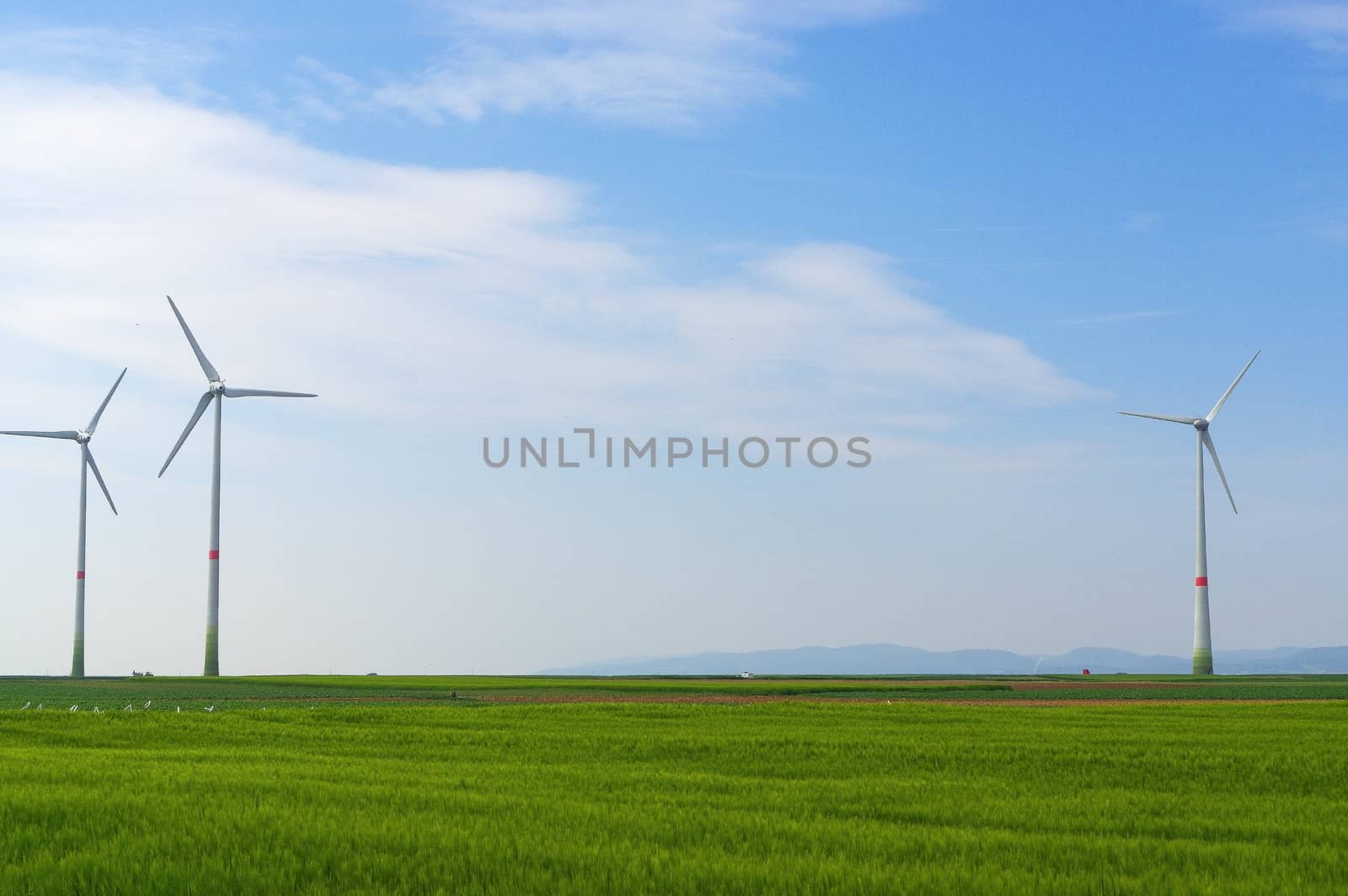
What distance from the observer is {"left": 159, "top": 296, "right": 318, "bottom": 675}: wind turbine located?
12031 cm

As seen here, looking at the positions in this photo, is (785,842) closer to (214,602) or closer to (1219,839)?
(1219,839)

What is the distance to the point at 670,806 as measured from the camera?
77.1 feet

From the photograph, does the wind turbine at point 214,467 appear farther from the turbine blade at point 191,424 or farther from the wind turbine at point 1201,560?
the wind turbine at point 1201,560

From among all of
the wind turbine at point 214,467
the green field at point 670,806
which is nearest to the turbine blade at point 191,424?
the wind turbine at point 214,467

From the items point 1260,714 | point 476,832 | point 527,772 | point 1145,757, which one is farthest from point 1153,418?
point 476,832

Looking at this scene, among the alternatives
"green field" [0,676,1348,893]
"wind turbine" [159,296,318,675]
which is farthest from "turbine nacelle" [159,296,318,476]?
"green field" [0,676,1348,893]

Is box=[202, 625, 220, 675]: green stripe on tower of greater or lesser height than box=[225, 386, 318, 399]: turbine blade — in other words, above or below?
below

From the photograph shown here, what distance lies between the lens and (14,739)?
41.6 m

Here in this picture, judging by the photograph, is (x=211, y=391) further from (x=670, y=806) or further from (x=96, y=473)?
(x=670, y=806)

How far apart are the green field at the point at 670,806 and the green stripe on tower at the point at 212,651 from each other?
81488 mm

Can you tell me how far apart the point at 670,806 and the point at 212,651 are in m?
112

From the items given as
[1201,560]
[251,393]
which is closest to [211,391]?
A: [251,393]

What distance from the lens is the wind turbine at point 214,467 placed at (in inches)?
4737

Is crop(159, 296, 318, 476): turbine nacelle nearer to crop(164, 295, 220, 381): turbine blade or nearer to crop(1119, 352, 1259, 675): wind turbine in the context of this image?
crop(164, 295, 220, 381): turbine blade
